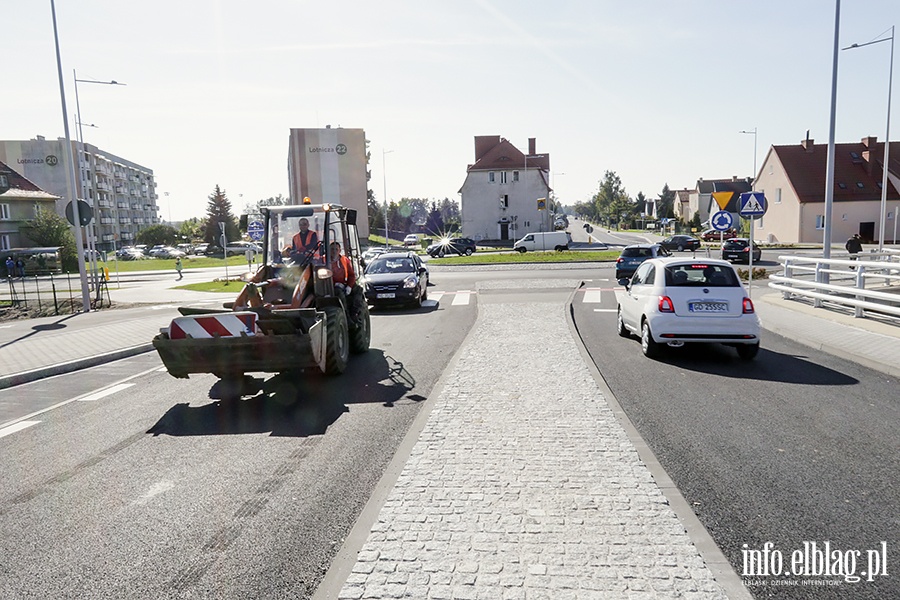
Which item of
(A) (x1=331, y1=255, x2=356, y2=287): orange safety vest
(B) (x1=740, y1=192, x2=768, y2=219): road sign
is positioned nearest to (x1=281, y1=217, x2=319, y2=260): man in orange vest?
(A) (x1=331, y1=255, x2=356, y2=287): orange safety vest

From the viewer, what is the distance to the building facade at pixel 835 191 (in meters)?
52.8

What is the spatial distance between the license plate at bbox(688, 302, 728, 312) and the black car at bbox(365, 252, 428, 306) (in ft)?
31.6

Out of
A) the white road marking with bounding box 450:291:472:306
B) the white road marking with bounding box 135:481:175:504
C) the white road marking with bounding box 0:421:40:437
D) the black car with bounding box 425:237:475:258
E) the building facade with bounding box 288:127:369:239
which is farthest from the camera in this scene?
the building facade with bounding box 288:127:369:239

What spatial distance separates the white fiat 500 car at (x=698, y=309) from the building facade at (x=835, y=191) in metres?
48.2

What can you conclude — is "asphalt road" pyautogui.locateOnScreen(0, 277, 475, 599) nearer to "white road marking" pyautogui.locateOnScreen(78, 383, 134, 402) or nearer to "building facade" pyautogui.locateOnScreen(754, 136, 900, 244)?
"white road marking" pyautogui.locateOnScreen(78, 383, 134, 402)

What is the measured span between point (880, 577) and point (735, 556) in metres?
0.74

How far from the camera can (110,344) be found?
1259cm

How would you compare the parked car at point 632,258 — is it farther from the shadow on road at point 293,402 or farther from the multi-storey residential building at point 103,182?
the multi-storey residential building at point 103,182

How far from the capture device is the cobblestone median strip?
3.46m

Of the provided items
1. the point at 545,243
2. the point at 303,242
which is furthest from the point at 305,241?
the point at 545,243

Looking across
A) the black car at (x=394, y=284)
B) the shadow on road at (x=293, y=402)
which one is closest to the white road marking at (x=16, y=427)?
the shadow on road at (x=293, y=402)

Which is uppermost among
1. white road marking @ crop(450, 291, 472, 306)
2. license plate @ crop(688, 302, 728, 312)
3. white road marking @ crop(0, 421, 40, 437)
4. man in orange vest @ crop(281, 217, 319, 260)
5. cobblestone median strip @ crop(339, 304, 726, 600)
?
man in orange vest @ crop(281, 217, 319, 260)

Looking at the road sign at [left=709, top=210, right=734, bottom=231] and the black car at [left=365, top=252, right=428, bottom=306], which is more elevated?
the road sign at [left=709, top=210, right=734, bottom=231]

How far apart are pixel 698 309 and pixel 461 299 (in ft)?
36.3
